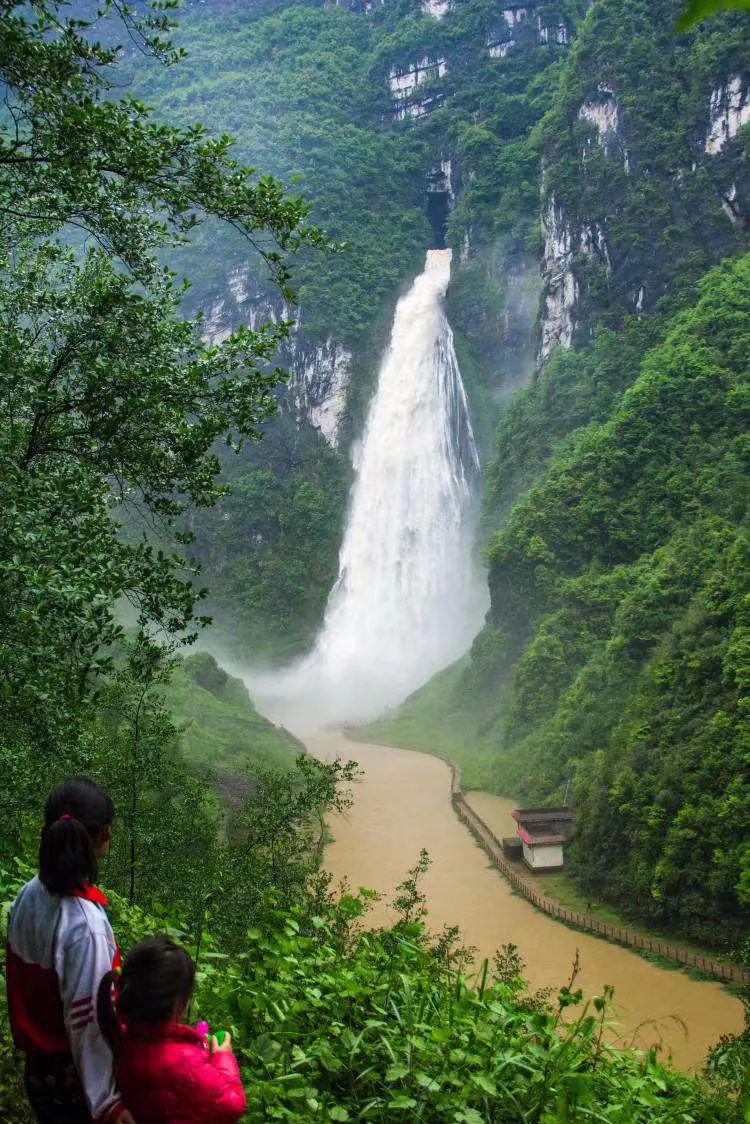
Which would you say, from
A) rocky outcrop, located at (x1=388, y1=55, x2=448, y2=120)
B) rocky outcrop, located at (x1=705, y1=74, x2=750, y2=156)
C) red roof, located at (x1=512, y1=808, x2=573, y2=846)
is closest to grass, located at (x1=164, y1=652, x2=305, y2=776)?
red roof, located at (x1=512, y1=808, x2=573, y2=846)

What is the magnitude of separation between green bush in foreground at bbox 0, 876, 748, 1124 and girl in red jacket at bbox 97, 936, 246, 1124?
Answer: 2.21 feet

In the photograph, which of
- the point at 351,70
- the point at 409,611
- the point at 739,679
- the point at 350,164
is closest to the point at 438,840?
the point at 739,679

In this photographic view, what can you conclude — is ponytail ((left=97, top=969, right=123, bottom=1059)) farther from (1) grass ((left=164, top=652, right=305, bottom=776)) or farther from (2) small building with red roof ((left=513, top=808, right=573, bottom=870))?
A: (1) grass ((left=164, top=652, right=305, bottom=776))

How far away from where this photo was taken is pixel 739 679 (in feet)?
51.8

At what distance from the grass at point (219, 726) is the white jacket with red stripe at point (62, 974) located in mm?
16636

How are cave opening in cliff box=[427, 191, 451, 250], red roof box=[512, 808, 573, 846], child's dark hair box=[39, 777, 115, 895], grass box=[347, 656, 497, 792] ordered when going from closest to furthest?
child's dark hair box=[39, 777, 115, 895], red roof box=[512, 808, 573, 846], grass box=[347, 656, 497, 792], cave opening in cliff box=[427, 191, 451, 250]

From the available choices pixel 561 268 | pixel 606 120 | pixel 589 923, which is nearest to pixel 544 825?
pixel 589 923

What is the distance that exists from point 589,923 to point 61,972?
48.2 feet

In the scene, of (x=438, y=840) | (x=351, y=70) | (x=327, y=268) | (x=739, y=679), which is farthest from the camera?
(x=351, y=70)

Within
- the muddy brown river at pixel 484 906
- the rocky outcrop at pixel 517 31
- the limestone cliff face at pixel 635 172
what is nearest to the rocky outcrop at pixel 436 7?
the rocky outcrop at pixel 517 31

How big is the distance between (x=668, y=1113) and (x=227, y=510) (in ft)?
173

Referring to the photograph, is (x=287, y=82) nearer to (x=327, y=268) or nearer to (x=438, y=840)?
(x=327, y=268)

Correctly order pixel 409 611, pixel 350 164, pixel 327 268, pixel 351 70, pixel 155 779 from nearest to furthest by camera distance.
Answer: pixel 155 779 → pixel 409 611 → pixel 327 268 → pixel 350 164 → pixel 351 70

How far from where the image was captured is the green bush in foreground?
296cm
